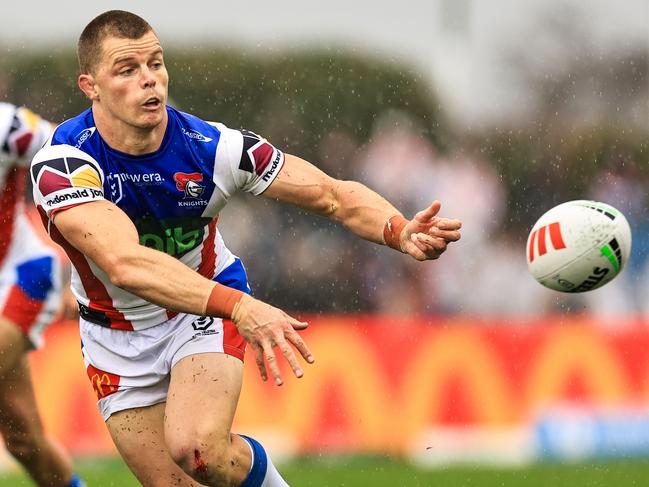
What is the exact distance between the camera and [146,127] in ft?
21.7

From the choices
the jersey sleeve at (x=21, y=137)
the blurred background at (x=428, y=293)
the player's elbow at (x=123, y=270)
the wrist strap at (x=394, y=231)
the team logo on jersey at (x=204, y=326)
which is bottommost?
the blurred background at (x=428, y=293)

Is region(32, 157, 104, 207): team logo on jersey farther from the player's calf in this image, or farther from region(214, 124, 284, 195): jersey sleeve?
the player's calf

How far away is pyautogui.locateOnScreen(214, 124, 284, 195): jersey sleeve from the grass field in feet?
12.5

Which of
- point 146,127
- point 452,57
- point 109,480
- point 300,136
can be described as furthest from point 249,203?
point 146,127

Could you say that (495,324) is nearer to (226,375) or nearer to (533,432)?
(533,432)

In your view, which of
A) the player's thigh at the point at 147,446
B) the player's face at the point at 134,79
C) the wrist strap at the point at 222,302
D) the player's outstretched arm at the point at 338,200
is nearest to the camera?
the wrist strap at the point at 222,302

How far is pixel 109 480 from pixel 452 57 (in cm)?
1526

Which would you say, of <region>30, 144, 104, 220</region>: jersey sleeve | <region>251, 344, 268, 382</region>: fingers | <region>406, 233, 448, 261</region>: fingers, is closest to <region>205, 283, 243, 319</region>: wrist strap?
<region>251, 344, 268, 382</region>: fingers

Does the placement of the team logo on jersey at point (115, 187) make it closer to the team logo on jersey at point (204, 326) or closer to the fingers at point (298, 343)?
the team logo on jersey at point (204, 326)

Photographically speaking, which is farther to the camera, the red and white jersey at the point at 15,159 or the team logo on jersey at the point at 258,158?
the red and white jersey at the point at 15,159

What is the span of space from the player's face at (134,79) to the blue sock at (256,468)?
160 centimetres

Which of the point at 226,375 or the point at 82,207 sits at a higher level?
the point at 82,207

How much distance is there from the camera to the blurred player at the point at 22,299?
7.97 m

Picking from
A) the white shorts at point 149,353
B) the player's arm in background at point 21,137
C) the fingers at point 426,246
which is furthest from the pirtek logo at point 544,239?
the player's arm in background at point 21,137
